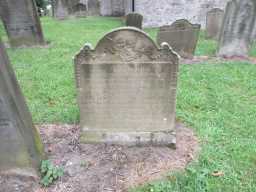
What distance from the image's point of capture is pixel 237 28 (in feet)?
22.3

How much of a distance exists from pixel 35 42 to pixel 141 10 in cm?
798

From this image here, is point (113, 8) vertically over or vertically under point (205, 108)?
over

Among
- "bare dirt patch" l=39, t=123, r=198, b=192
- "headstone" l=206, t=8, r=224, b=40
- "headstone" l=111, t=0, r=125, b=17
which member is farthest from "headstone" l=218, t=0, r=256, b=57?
"headstone" l=111, t=0, r=125, b=17

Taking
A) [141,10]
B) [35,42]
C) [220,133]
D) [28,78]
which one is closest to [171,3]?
[141,10]

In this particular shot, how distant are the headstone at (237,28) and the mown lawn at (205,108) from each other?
0.80m

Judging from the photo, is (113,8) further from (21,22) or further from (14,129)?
(14,129)

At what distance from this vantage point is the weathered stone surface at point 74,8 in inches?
751

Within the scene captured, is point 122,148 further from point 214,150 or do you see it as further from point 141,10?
point 141,10

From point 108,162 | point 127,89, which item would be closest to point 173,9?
point 127,89

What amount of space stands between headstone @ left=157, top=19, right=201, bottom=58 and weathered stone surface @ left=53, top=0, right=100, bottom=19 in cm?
1449

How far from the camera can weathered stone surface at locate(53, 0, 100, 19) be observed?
19.1 metres

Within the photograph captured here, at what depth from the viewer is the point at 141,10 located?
14.2 m

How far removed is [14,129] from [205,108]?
2799 millimetres

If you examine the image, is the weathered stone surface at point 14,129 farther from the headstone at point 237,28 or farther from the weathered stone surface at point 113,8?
the weathered stone surface at point 113,8
